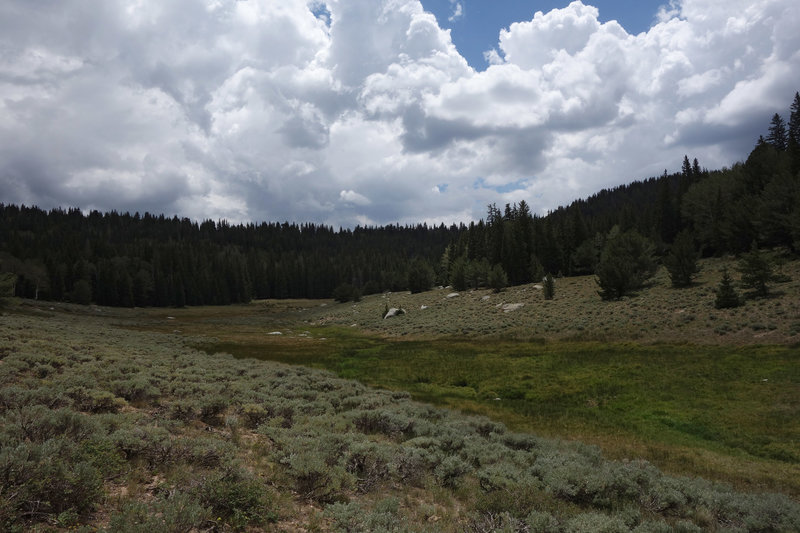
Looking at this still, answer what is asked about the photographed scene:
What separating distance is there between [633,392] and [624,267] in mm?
38358

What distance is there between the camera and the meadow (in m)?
6.20

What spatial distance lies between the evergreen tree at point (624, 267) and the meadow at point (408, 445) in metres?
24.6

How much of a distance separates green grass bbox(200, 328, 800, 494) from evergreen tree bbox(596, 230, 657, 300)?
22005mm

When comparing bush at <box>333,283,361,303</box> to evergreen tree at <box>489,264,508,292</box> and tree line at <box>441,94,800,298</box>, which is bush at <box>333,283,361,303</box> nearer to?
tree line at <box>441,94,800,298</box>

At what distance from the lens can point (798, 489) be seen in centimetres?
1055

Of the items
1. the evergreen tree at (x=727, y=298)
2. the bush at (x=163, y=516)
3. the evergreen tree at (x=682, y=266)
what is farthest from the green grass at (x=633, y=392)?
the evergreen tree at (x=682, y=266)

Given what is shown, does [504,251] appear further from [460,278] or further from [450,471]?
[450,471]

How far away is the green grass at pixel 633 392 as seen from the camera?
14.0 meters

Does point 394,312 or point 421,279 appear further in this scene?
point 421,279

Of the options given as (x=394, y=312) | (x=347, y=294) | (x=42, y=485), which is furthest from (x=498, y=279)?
(x=42, y=485)

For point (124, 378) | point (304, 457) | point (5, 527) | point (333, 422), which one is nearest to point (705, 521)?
point (304, 457)

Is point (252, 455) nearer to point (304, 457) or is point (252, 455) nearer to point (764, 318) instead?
point (304, 457)

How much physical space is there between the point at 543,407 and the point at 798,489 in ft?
31.9

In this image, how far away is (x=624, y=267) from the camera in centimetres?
5341
